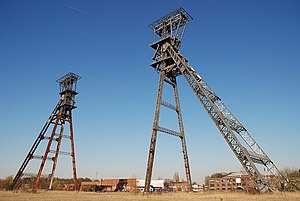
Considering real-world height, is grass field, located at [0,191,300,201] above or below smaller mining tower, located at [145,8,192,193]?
below

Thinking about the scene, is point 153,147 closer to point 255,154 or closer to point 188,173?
point 188,173

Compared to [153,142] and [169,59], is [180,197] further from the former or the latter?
[169,59]

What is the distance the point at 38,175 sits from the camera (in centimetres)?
3497

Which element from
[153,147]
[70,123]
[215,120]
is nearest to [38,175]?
[70,123]

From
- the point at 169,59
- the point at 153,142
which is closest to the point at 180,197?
the point at 153,142

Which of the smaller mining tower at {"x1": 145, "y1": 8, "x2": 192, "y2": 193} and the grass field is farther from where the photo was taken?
the smaller mining tower at {"x1": 145, "y1": 8, "x2": 192, "y2": 193}

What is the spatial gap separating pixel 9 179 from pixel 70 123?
1209 inches

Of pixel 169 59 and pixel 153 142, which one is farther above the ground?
pixel 169 59

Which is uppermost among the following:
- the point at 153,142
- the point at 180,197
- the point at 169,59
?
the point at 169,59

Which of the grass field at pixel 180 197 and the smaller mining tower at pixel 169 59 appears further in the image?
the smaller mining tower at pixel 169 59

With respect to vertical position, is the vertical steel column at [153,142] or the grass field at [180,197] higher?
the vertical steel column at [153,142]

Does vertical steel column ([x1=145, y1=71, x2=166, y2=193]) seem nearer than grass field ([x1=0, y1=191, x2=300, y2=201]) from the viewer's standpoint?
No

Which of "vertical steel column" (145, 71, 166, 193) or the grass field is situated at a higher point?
"vertical steel column" (145, 71, 166, 193)

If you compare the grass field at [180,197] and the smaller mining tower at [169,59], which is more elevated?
the smaller mining tower at [169,59]
